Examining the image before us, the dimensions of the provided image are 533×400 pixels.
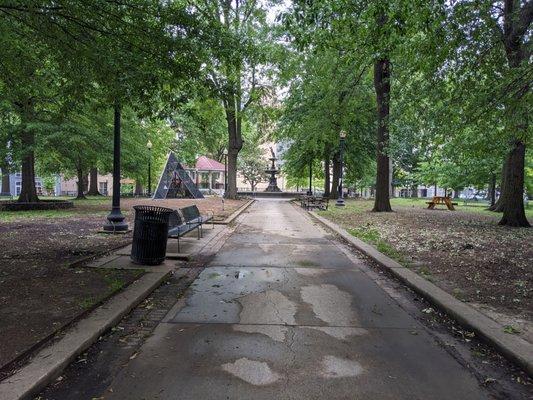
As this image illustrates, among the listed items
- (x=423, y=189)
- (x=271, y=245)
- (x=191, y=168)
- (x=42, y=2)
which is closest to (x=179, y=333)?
(x=42, y=2)

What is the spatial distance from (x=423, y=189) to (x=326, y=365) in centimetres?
9038

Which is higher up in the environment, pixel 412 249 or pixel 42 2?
pixel 42 2

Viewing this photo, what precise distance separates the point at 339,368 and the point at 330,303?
7.35 ft

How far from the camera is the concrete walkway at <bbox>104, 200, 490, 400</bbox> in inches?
143

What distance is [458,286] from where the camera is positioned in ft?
22.9

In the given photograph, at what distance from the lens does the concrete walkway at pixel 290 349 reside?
364 cm

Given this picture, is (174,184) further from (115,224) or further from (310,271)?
(310,271)

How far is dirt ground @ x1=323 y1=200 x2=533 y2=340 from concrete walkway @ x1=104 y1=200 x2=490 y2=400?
121cm

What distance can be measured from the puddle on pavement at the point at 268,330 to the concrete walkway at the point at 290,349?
0.04 feet

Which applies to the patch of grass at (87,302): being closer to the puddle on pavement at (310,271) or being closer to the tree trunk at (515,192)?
the puddle on pavement at (310,271)

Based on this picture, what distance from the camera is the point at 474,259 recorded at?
912 cm

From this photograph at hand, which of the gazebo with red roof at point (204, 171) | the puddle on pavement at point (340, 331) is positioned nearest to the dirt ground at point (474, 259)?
the puddle on pavement at point (340, 331)

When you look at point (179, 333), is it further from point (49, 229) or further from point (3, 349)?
point (49, 229)

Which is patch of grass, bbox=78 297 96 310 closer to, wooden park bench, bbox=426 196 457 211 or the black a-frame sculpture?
wooden park bench, bbox=426 196 457 211
